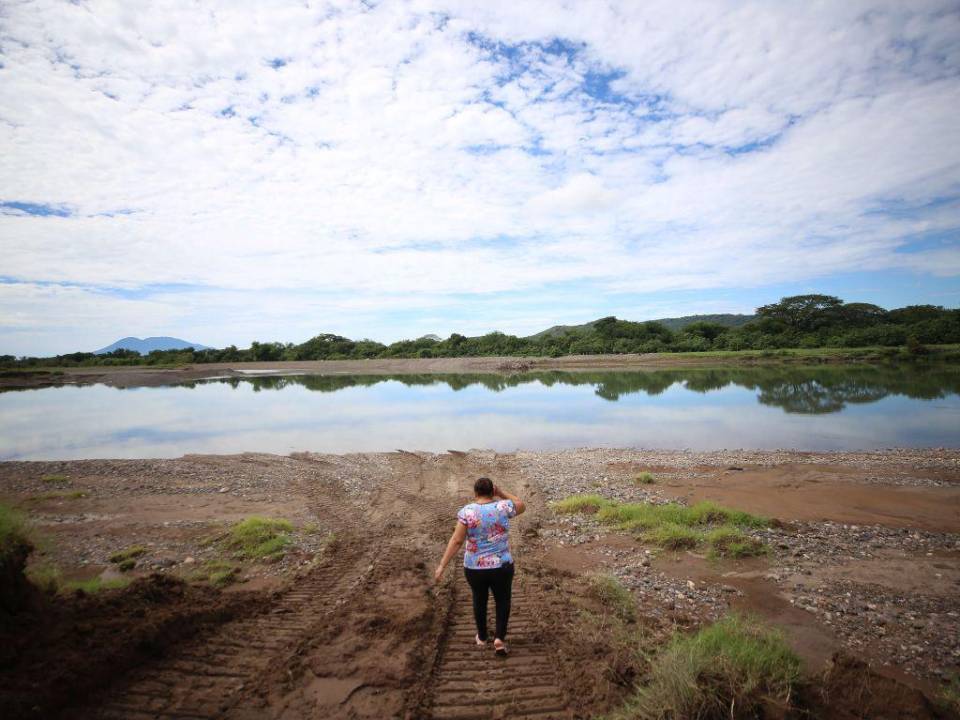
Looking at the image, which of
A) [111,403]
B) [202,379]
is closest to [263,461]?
[111,403]

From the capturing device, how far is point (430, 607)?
20.2 feet

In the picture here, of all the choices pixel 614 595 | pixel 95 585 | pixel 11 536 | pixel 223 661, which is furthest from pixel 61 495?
pixel 614 595

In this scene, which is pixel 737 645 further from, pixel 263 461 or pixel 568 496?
pixel 263 461

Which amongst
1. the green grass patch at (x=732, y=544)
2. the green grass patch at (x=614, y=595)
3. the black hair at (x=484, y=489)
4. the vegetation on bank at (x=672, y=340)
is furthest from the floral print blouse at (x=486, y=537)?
the vegetation on bank at (x=672, y=340)

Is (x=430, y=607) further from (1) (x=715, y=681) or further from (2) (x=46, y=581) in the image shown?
(2) (x=46, y=581)

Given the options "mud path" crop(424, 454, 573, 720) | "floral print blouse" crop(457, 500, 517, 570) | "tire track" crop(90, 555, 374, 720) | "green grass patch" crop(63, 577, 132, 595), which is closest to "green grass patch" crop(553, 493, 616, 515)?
"mud path" crop(424, 454, 573, 720)

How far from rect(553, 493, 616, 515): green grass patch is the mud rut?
2314 millimetres

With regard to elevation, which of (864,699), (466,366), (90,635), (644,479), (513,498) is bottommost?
(644,479)

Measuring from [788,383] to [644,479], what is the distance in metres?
33.8

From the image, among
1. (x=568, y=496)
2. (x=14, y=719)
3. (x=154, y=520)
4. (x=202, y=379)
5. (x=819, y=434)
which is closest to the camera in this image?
(x=14, y=719)

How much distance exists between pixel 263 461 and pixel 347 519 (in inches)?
339

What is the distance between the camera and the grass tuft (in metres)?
13.2

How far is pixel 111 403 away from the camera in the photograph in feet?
136

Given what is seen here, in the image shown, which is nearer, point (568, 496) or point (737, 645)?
point (737, 645)
